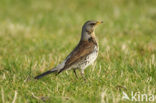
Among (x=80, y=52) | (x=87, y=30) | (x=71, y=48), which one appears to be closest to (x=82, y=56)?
(x=80, y=52)

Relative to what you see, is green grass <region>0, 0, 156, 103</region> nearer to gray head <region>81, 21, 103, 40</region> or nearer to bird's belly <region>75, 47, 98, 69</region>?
bird's belly <region>75, 47, 98, 69</region>

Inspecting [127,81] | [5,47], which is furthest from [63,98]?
[5,47]

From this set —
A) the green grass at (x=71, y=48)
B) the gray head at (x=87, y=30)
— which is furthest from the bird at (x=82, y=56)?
the green grass at (x=71, y=48)

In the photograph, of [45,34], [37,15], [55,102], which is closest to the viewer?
[55,102]

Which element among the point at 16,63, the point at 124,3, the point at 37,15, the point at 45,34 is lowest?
the point at 16,63

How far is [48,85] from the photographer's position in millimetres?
6086

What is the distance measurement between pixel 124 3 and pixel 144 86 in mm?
13967

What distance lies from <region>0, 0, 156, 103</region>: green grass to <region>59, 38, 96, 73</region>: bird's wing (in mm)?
340

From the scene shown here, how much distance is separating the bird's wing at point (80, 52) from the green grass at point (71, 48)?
34cm

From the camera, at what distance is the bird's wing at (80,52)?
21.9 ft

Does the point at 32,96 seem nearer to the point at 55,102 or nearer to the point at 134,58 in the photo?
the point at 55,102

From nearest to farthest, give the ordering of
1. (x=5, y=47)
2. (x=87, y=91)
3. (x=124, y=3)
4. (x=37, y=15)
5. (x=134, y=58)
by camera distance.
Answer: (x=87, y=91)
(x=134, y=58)
(x=5, y=47)
(x=37, y=15)
(x=124, y=3)

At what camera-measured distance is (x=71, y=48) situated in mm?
9914

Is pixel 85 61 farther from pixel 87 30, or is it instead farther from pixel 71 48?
pixel 71 48
